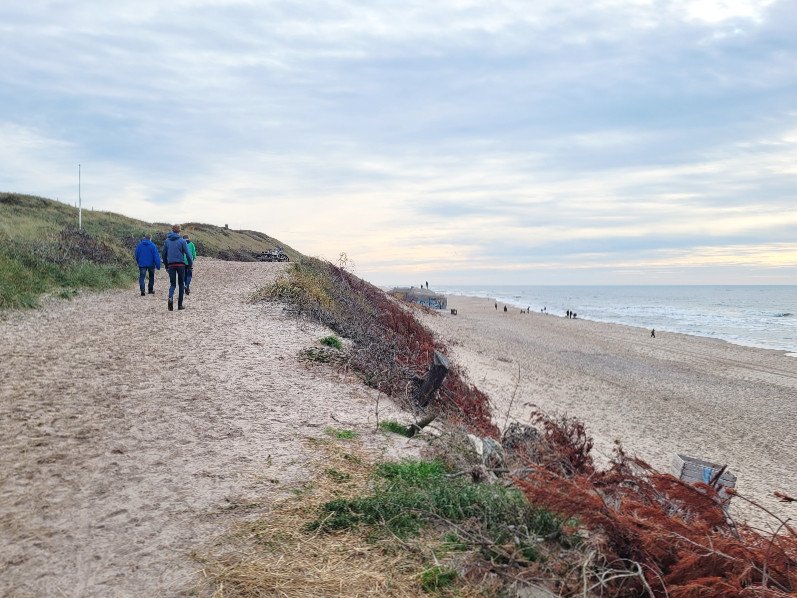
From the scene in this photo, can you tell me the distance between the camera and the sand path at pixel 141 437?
12.5 ft

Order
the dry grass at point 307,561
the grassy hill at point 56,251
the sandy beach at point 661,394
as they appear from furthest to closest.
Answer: the grassy hill at point 56,251 < the sandy beach at point 661,394 < the dry grass at point 307,561

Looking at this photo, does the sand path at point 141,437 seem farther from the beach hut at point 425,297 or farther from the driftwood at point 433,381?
the beach hut at point 425,297

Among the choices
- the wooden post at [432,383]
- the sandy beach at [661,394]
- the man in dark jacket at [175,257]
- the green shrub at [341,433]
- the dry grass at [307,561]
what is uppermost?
the man in dark jacket at [175,257]

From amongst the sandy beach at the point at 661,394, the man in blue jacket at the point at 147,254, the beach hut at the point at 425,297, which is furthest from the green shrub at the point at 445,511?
the beach hut at the point at 425,297

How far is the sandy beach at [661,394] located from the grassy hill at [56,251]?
12071 millimetres

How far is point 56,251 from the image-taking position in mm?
19391

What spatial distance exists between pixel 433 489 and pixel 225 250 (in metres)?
38.0

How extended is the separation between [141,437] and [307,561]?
3157 millimetres

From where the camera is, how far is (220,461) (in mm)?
5430

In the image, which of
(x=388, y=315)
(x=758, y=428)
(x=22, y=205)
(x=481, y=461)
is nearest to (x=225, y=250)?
(x=22, y=205)

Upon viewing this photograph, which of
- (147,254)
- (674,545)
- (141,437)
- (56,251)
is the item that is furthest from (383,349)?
(56,251)

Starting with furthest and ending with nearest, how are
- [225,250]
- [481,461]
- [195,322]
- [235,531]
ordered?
[225,250]
[195,322]
[481,461]
[235,531]

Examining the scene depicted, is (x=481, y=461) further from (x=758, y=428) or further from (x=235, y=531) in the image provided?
(x=758, y=428)

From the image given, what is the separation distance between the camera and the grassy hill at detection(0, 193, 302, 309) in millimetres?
15016
